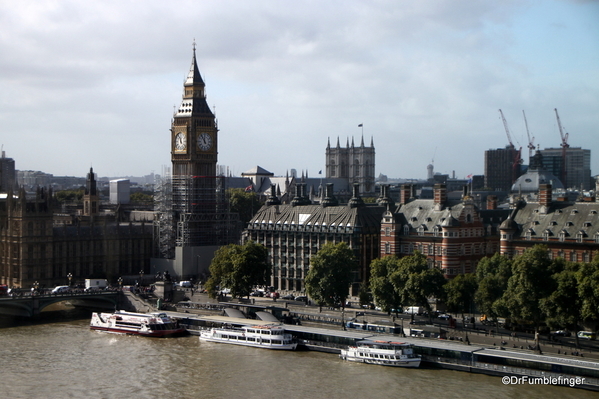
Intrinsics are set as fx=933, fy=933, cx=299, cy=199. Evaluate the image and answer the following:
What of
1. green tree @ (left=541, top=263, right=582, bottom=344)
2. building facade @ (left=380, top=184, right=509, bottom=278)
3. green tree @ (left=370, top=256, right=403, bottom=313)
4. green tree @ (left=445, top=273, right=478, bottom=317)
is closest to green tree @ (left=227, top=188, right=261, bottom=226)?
building facade @ (left=380, top=184, right=509, bottom=278)

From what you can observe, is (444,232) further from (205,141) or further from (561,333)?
(205,141)

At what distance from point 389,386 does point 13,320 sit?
50.6 metres

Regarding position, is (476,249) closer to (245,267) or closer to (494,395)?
(245,267)

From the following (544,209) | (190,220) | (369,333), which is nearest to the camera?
(369,333)

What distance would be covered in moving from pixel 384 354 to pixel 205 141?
6953 centimetres

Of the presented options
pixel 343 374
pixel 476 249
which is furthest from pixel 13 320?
pixel 476 249

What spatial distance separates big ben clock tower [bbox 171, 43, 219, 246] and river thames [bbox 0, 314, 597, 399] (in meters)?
45.2

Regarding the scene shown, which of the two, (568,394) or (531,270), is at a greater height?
(531,270)

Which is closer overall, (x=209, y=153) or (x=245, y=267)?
(x=245, y=267)

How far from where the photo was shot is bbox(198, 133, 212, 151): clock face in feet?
467

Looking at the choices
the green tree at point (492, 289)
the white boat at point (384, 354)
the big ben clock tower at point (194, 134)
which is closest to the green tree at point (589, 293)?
the green tree at point (492, 289)

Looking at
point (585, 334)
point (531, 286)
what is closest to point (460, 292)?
point (531, 286)

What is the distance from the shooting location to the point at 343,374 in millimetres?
77312

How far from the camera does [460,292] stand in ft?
300
